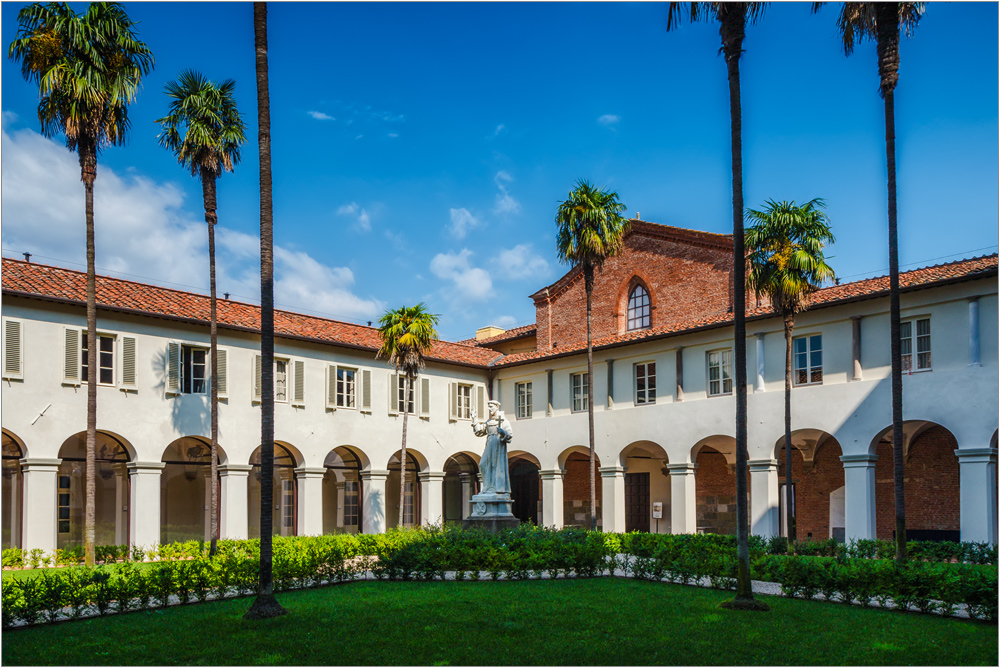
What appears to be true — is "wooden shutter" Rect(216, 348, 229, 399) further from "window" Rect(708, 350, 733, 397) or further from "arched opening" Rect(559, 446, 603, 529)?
"window" Rect(708, 350, 733, 397)

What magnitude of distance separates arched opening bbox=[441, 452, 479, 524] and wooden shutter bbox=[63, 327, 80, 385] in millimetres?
14471

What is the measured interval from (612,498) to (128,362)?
50.7 feet

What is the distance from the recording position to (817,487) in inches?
1060

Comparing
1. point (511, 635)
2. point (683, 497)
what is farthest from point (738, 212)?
point (683, 497)

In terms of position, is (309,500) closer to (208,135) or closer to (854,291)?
(208,135)

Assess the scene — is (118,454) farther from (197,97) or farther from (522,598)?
(522,598)

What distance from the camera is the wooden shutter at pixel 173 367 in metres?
23.5

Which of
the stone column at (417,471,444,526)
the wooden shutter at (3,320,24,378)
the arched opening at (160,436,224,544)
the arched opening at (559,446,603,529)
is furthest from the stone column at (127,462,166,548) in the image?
the arched opening at (559,446,603,529)

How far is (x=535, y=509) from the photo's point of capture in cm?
3425

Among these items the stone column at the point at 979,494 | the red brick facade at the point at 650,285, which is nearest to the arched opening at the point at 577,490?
the red brick facade at the point at 650,285

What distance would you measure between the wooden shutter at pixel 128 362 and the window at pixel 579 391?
14.4 meters

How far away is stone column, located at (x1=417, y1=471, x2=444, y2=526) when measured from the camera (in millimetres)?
29828

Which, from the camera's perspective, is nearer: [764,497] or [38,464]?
[38,464]

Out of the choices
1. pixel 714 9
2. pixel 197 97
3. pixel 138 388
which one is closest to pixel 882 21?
pixel 714 9
